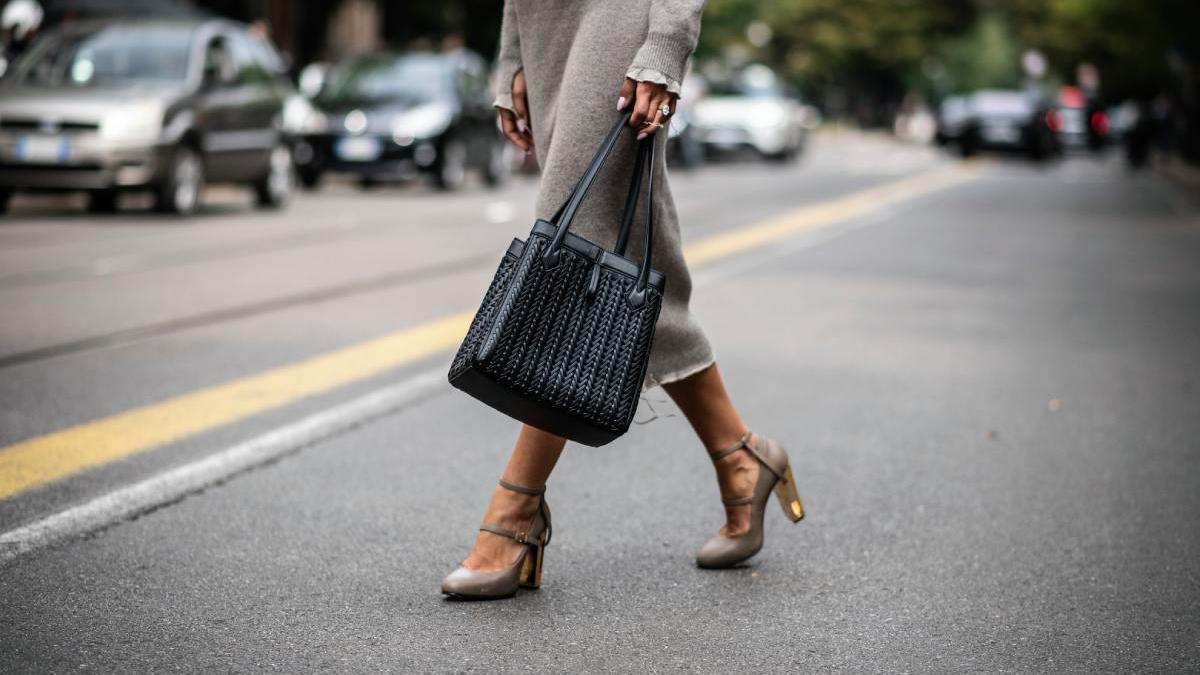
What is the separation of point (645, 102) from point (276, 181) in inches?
519

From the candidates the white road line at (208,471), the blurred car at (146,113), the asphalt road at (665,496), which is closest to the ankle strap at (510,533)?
the asphalt road at (665,496)

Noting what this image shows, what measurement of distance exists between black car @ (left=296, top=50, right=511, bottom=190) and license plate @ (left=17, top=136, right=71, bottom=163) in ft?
18.7

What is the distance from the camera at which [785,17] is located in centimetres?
9212

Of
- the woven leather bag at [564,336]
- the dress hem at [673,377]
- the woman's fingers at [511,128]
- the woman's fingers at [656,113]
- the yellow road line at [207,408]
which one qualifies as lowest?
the yellow road line at [207,408]

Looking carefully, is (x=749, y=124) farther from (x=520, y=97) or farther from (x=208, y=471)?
(x=520, y=97)

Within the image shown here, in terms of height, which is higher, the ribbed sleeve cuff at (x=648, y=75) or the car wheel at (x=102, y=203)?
the ribbed sleeve cuff at (x=648, y=75)

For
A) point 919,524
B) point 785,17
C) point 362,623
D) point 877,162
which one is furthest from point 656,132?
point 785,17

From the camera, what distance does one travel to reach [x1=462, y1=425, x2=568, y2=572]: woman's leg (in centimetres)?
367

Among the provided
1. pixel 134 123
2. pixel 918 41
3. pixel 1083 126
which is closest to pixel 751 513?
pixel 134 123

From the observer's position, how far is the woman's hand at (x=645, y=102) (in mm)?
3494

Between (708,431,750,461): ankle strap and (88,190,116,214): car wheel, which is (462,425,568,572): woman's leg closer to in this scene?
(708,431,750,461): ankle strap

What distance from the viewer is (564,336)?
10.9ft

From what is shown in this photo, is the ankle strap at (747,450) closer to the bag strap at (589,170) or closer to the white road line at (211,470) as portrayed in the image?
the bag strap at (589,170)

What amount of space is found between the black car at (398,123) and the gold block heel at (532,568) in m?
16.2
